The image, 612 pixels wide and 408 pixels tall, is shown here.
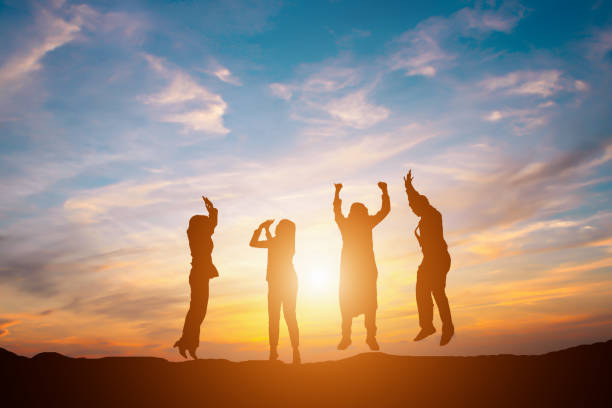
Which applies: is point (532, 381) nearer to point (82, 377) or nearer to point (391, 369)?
point (391, 369)

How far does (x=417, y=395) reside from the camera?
469 inches

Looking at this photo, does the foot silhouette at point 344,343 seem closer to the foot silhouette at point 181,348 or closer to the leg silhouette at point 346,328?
the leg silhouette at point 346,328

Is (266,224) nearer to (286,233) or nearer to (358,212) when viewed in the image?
(286,233)

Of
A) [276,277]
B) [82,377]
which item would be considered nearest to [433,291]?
[276,277]

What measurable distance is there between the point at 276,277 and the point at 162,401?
14.9 ft

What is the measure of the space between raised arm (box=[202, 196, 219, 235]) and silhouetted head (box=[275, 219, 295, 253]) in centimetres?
209

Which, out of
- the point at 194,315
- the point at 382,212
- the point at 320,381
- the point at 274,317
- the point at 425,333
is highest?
the point at 382,212

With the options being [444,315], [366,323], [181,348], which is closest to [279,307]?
[366,323]

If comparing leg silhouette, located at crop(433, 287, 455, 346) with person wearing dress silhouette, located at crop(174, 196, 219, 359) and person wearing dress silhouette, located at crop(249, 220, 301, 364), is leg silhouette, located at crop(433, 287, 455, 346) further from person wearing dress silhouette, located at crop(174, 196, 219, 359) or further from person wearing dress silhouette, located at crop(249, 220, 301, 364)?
person wearing dress silhouette, located at crop(174, 196, 219, 359)

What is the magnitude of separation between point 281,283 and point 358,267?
223 centimetres

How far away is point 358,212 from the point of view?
1513 centimetres

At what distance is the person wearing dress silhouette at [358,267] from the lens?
14.8m

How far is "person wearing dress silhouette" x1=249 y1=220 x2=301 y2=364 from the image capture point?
47.9 feet

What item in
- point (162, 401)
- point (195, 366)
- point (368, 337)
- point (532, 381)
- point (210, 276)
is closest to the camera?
point (162, 401)
